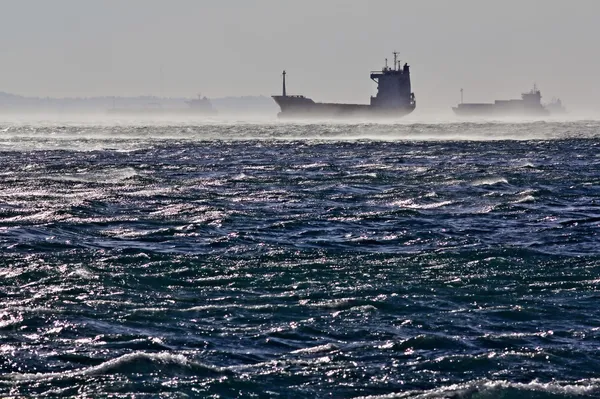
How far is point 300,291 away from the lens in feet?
62.9

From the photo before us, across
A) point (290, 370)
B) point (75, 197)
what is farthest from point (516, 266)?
point (75, 197)

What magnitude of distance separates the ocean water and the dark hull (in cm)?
13818

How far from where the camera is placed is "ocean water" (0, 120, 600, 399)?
14.0 m

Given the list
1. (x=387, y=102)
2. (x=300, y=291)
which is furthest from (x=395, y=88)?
(x=300, y=291)

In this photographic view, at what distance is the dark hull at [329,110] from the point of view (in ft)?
581

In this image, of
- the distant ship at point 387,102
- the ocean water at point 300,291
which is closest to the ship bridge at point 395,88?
the distant ship at point 387,102

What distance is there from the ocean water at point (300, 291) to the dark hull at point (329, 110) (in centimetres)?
13818

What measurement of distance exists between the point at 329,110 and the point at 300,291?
542 feet

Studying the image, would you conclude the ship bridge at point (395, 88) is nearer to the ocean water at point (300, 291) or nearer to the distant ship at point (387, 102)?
the distant ship at point (387, 102)

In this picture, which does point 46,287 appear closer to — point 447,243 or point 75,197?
point 447,243

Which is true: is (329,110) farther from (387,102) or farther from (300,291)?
(300,291)

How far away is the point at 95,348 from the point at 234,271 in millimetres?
6180

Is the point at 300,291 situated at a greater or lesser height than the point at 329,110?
lesser

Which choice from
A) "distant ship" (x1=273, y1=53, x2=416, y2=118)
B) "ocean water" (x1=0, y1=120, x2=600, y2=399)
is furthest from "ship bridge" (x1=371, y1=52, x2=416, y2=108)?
"ocean water" (x1=0, y1=120, x2=600, y2=399)
